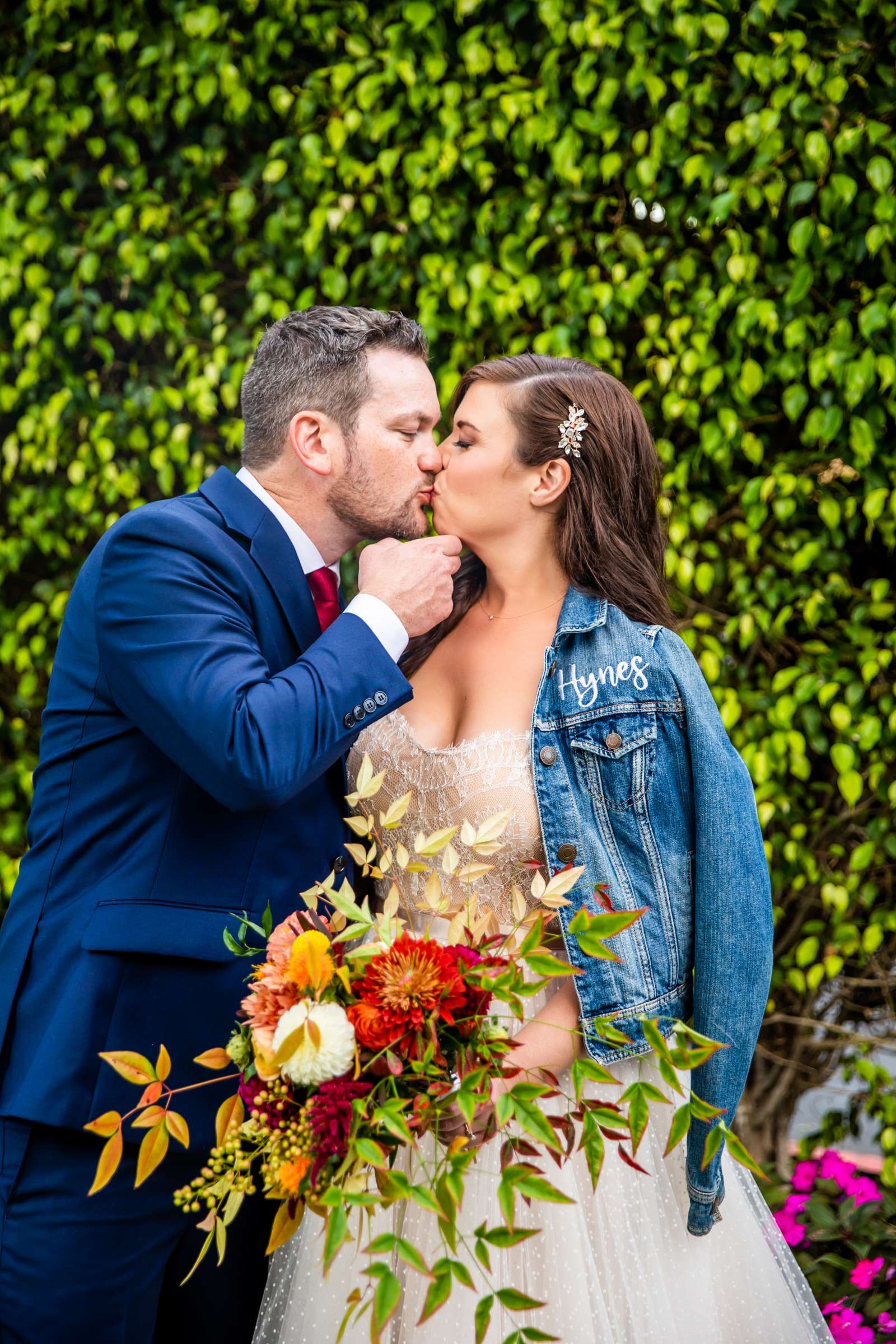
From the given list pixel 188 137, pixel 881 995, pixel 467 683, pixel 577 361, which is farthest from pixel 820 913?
pixel 188 137

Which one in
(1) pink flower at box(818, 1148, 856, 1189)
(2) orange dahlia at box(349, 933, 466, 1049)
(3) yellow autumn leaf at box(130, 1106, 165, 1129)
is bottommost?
(3) yellow autumn leaf at box(130, 1106, 165, 1129)

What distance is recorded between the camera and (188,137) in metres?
3.37

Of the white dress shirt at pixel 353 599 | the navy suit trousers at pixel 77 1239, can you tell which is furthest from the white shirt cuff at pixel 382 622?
the navy suit trousers at pixel 77 1239

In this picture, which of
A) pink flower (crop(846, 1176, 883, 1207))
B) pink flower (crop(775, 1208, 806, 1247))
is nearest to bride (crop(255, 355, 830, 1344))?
pink flower (crop(775, 1208, 806, 1247))

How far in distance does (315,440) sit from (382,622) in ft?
1.65

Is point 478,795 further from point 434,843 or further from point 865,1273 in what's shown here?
point 865,1273

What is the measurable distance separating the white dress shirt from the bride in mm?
271

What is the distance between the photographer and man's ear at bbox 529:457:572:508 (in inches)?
83.3

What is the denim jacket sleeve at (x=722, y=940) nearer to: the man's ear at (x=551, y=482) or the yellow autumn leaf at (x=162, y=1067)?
the man's ear at (x=551, y=482)

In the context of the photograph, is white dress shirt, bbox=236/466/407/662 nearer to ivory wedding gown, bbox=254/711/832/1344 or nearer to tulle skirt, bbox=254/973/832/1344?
ivory wedding gown, bbox=254/711/832/1344

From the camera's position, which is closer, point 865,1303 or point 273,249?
point 865,1303

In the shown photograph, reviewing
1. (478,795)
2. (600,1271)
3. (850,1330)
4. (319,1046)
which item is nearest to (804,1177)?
(850,1330)

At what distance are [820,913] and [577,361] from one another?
1.81m

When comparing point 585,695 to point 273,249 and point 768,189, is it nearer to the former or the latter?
point 768,189
